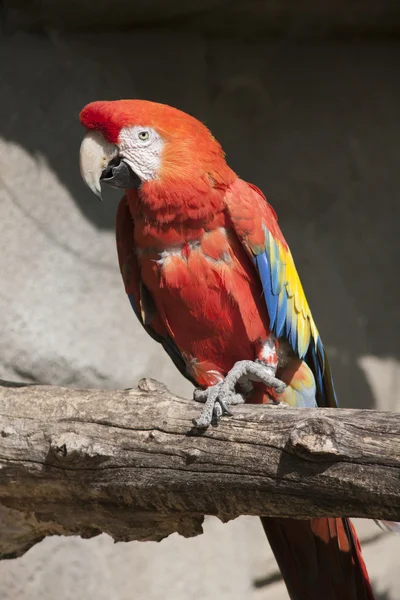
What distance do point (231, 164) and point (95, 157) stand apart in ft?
4.95

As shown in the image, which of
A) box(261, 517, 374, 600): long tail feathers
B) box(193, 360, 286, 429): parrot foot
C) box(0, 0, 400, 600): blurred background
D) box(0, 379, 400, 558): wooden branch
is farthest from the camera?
box(0, 0, 400, 600): blurred background

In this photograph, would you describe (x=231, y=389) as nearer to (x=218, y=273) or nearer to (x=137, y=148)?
(x=218, y=273)

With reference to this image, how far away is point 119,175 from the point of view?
90.3 inches

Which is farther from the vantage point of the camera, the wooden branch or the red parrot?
the red parrot

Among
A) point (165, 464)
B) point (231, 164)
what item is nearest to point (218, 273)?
point (165, 464)

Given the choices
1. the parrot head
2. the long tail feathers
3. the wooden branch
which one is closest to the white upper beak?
the parrot head

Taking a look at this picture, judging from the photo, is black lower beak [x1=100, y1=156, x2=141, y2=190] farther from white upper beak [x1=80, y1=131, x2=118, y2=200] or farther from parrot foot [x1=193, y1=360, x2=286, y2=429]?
parrot foot [x1=193, y1=360, x2=286, y2=429]

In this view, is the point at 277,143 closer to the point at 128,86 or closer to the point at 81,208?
the point at 128,86

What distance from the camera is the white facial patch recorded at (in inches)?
89.6

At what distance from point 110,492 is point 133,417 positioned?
0.19 m

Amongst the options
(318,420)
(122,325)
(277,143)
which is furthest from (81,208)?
(318,420)

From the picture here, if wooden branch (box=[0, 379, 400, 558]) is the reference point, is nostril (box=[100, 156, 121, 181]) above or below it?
above

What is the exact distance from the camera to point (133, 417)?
202cm

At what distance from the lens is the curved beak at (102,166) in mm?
2293
